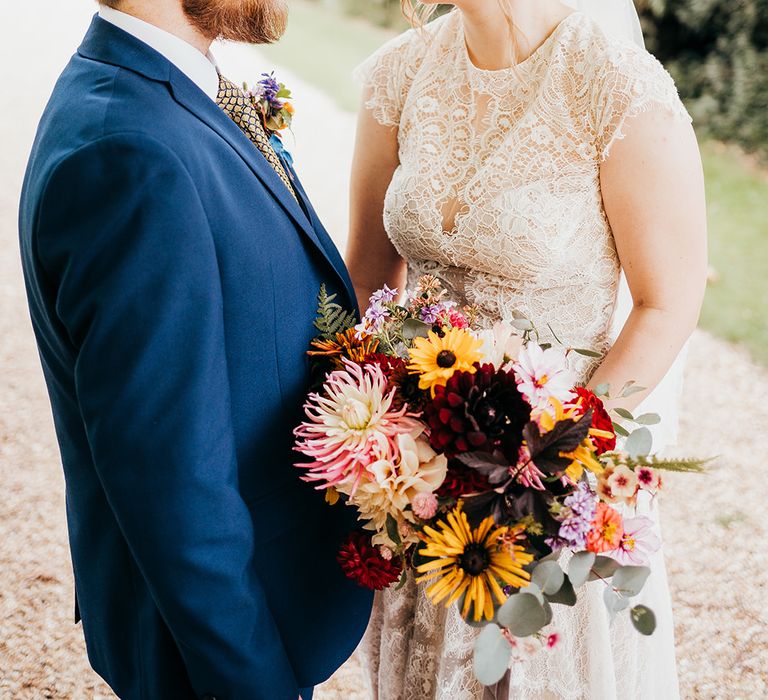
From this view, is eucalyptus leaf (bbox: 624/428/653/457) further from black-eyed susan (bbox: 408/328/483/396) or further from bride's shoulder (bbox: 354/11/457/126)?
bride's shoulder (bbox: 354/11/457/126)

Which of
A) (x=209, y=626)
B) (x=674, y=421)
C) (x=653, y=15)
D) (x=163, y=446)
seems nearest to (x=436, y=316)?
(x=163, y=446)

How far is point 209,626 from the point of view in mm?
1271

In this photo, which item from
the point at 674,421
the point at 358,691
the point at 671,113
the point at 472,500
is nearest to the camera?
the point at 472,500

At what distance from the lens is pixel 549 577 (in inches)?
43.7

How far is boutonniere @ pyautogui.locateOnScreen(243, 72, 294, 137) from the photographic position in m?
1.73

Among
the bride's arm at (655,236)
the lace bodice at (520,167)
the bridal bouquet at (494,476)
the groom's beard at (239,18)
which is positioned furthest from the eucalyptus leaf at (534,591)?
the groom's beard at (239,18)

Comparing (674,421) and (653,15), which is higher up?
(653,15)

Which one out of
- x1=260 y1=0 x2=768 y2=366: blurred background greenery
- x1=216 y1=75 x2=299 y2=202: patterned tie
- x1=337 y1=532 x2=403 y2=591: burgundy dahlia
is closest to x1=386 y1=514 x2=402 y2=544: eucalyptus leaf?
x1=337 y1=532 x2=403 y2=591: burgundy dahlia

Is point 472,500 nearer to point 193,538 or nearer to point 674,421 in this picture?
point 193,538

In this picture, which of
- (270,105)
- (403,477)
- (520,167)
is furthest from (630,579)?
(270,105)

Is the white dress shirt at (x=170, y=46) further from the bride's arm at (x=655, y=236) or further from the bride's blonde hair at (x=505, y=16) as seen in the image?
the bride's arm at (x=655, y=236)

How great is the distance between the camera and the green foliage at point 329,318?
144 cm

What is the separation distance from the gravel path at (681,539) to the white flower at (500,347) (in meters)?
0.69

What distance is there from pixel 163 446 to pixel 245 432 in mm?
235
